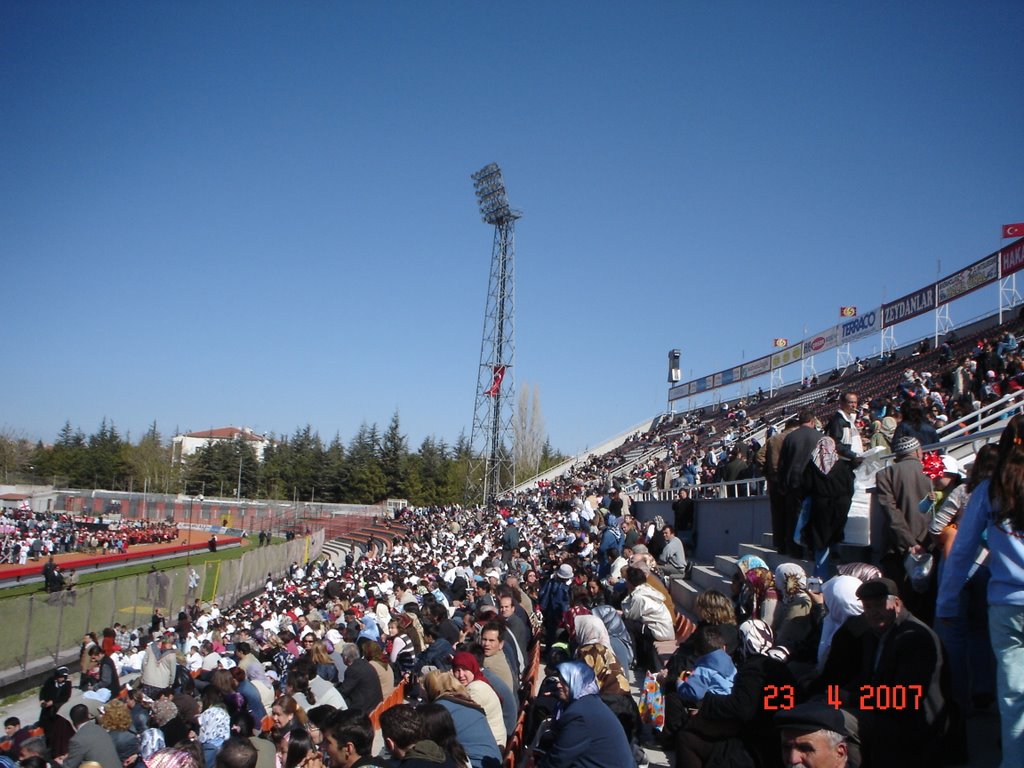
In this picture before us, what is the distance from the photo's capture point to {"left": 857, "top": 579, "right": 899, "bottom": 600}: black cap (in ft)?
12.3

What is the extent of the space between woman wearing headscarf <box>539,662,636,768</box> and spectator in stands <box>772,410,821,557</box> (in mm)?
3679

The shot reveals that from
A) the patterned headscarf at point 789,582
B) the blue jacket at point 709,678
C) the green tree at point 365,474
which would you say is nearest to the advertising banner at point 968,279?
the patterned headscarf at point 789,582

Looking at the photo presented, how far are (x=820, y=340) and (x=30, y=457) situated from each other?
102518 mm

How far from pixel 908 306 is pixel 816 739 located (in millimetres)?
37929

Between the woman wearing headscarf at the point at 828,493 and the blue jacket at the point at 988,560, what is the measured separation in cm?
330

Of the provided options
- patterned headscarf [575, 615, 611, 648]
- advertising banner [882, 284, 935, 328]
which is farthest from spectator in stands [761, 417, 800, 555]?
advertising banner [882, 284, 935, 328]

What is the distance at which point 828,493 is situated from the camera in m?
6.90

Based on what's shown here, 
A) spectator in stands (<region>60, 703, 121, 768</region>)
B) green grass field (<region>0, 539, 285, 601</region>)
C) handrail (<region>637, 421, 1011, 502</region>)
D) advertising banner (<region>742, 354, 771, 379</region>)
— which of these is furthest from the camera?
advertising banner (<region>742, 354, 771, 379</region>)

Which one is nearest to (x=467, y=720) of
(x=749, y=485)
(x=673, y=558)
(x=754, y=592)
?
(x=754, y=592)

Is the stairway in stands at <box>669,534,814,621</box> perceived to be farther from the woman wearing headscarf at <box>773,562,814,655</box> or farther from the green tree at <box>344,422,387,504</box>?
the green tree at <box>344,422,387,504</box>

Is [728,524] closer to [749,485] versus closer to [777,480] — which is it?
[749,485]

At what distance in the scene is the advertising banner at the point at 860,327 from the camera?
4003 cm

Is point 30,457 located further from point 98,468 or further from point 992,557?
point 992,557

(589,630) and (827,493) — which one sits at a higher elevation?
(827,493)
